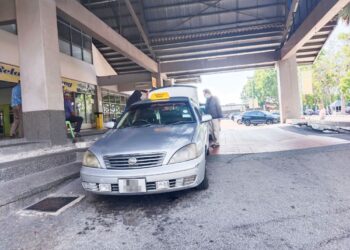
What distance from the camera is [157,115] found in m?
5.10

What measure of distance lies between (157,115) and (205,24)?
12.4 metres

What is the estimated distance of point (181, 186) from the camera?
3.56 metres

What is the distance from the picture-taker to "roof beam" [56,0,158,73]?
8383mm

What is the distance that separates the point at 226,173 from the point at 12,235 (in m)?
3.42

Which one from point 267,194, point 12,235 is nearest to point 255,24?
point 267,194

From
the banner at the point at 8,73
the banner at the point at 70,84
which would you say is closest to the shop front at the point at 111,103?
the banner at the point at 70,84

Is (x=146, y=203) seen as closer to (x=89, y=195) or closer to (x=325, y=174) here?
(x=89, y=195)

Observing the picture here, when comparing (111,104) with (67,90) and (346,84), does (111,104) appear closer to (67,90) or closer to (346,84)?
(67,90)

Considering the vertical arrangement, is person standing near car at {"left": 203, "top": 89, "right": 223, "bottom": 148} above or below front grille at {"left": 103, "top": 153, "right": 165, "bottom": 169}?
above

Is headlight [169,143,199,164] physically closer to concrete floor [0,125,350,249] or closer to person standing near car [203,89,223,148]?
concrete floor [0,125,350,249]

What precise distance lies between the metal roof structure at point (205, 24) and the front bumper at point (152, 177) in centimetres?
1078

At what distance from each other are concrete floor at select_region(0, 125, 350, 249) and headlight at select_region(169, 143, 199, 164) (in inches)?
22.9

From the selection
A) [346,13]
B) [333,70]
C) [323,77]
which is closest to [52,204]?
[346,13]

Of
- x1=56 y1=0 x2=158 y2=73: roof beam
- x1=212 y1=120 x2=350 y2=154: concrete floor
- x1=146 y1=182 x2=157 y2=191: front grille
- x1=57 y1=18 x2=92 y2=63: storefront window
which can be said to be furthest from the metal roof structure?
x1=146 y1=182 x2=157 y2=191: front grille
